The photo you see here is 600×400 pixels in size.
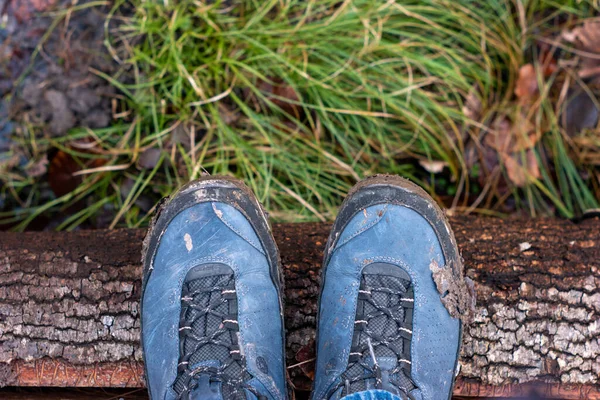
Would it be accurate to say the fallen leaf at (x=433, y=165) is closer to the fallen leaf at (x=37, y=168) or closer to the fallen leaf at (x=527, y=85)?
A: the fallen leaf at (x=527, y=85)

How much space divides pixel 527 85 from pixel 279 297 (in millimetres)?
1525

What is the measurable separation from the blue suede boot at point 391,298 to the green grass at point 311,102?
23.0 inches

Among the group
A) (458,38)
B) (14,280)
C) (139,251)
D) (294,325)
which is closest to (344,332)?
(294,325)

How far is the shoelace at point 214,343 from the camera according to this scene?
4.94 ft

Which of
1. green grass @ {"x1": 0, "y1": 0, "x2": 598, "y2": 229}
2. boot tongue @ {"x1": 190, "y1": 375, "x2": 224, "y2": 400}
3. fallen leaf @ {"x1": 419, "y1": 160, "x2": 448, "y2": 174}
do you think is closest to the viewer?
boot tongue @ {"x1": 190, "y1": 375, "x2": 224, "y2": 400}

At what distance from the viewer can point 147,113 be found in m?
2.15

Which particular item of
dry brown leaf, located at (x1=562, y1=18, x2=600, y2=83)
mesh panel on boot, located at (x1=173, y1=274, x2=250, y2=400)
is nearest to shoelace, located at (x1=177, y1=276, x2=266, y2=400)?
mesh panel on boot, located at (x1=173, y1=274, x2=250, y2=400)

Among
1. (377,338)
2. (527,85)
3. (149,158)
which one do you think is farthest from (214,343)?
(527,85)

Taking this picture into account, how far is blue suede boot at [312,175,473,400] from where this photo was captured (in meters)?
1.53

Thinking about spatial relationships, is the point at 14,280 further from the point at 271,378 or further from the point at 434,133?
the point at 434,133

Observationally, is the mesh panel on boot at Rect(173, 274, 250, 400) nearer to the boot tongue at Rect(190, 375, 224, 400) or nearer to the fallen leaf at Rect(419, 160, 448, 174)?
the boot tongue at Rect(190, 375, 224, 400)

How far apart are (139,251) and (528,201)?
A: 1.70 m

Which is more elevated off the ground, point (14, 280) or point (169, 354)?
point (14, 280)

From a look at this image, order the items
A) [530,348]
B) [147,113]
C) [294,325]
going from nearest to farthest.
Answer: [530,348], [294,325], [147,113]
